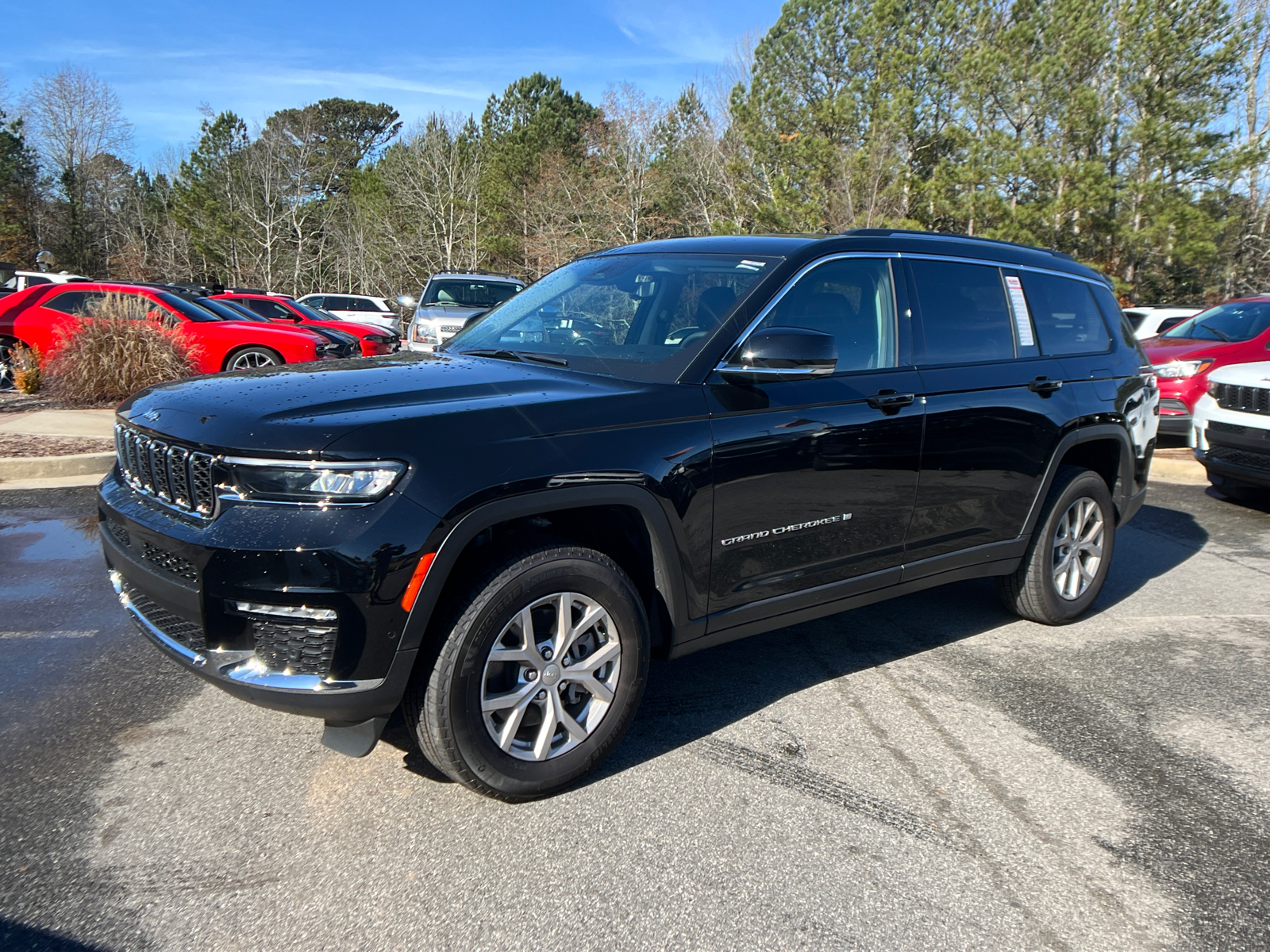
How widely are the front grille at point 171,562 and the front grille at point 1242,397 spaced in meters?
7.96

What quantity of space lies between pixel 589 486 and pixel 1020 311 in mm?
2746

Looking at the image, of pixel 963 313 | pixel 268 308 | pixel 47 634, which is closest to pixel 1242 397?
pixel 963 313

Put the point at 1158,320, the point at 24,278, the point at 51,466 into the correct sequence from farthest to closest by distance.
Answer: the point at 24,278 → the point at 1158,320 → the point at 51,466

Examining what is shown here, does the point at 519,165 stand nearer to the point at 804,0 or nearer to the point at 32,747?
the point at 804,0

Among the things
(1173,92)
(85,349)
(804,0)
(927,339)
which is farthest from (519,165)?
(927,339)

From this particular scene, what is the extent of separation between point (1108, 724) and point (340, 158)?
2438 inches

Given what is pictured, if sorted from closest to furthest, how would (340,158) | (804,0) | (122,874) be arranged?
(122,874)
(804,0)
(340,158)

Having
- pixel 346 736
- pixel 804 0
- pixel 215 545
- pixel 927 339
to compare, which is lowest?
pixel 346 736

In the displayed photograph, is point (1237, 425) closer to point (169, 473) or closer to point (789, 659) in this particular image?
point (789, 659)

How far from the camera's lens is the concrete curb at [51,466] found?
7.95m

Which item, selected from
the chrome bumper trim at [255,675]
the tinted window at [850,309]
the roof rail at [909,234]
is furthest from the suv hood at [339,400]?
the roof rail at [909,234]

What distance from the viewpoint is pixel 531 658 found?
2926mm

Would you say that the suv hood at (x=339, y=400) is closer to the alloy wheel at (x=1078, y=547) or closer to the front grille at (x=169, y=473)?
the front grille at (x=169, y=473)

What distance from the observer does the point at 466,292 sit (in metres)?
15.0
